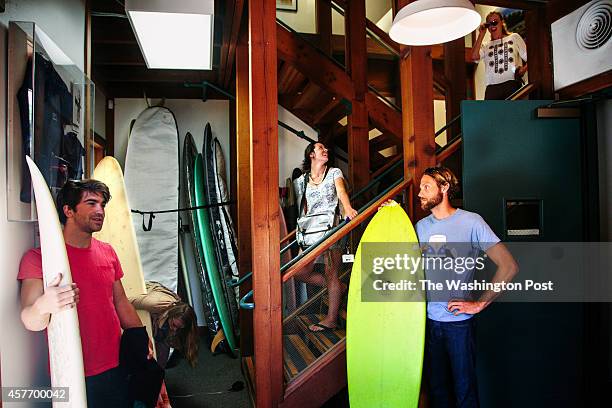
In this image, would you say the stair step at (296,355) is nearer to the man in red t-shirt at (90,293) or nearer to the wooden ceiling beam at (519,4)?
the man in red t-shirt at (90,293)

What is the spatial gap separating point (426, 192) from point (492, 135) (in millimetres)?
706

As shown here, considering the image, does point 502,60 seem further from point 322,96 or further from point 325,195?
point 325,195

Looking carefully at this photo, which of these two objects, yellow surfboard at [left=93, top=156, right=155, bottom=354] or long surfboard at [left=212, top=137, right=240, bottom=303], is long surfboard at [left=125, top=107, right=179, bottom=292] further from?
long surfboard at [left=212, top=137, right=240, bottom=303]

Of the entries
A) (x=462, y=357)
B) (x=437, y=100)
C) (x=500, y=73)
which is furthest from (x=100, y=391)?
(x=437, y=100)

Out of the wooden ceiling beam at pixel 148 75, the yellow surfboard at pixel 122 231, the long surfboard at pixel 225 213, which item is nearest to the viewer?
the yellow surfboard at pixel 122 231

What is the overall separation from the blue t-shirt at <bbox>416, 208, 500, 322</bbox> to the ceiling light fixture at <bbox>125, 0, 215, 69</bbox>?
5.00 feet

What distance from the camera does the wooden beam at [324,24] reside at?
3775 millimetres

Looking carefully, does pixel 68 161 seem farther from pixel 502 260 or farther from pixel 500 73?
pixel 500 73

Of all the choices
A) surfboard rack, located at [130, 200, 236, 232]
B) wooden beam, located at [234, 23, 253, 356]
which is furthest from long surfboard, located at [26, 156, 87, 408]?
wooden beam, located at [234, 23, 253, 356]

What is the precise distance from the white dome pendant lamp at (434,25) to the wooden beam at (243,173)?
4.93ft

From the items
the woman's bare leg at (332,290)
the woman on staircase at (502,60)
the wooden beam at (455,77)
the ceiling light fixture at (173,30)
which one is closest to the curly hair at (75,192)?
the ceiling light fixture at (173,30)

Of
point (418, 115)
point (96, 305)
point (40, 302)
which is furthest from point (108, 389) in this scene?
point (418, 115)

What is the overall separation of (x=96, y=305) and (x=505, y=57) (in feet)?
9.23

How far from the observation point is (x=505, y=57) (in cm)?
276
